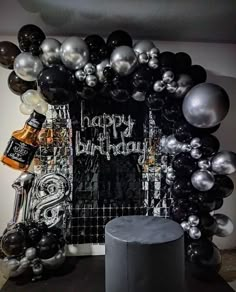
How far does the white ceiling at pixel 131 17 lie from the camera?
6.34 feet

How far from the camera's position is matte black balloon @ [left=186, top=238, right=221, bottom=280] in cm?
202

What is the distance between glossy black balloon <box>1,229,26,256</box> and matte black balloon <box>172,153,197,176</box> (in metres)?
1.21

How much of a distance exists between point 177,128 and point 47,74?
0.98m

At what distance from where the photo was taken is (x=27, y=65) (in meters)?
1.98

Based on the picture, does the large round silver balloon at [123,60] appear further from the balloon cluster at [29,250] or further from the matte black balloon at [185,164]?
the balloon cluster at [29,250]

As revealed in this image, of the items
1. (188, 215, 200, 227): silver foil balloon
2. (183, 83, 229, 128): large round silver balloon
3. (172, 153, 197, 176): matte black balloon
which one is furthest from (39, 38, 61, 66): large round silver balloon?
(188, 215, 200, 227): silver foil balloon

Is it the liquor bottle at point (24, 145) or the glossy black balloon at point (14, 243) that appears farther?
the liquor bottle at point (24, 145)

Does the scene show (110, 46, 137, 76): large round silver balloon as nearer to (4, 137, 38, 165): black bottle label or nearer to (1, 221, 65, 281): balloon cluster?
(4, 137, 38, 165): black bottle label

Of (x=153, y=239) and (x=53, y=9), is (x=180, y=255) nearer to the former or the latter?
(x=153, y=239)

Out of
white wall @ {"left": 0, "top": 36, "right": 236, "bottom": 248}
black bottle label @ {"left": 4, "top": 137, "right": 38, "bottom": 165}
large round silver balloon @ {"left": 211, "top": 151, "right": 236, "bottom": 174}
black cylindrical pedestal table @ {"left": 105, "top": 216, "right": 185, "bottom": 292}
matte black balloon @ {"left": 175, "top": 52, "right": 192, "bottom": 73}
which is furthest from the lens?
white wall @ {"left": 0, "top": 36, "right": 236, "bottom": 248}

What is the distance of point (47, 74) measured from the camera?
1.92m

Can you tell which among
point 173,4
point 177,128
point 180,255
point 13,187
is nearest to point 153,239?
point 180,255

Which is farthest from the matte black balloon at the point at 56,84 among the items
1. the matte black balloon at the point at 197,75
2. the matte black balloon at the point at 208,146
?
the matte black balloon at the point at 208,146

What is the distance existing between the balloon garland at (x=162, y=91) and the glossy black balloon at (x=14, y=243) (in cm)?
1
